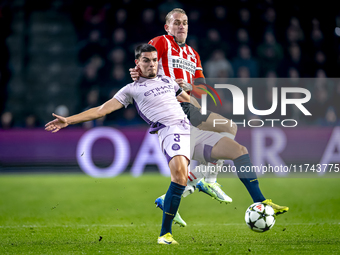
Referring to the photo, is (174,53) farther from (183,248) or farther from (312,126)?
(312,126)

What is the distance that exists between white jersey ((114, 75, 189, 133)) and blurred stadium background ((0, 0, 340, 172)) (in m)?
6.10

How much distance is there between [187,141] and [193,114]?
57 cm

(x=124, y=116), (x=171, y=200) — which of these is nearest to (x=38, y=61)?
(x=124, y=116)

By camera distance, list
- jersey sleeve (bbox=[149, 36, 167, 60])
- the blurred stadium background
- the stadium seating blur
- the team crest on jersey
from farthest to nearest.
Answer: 1. the stadium seating blur
2. the blurred stadium background
3. jersey sleeve (bbox=[149, 36, 167, 60])
4. the team crest on jersey

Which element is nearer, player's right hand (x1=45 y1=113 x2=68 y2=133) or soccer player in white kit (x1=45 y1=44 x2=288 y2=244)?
player's right hand (x1=45 y1=113 x2=68 y2=133)

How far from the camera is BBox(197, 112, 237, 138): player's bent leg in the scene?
5.19 m

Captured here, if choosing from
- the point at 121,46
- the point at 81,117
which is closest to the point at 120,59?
the point at 121,46

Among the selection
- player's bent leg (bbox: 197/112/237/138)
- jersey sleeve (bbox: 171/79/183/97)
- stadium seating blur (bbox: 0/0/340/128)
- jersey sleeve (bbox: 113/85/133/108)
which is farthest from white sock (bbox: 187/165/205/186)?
stadium seating blur (bbox: 0/0/340/128)

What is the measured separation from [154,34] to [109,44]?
1.21 meters

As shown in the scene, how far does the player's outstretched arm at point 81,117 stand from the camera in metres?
4.59

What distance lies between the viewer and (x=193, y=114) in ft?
17.4

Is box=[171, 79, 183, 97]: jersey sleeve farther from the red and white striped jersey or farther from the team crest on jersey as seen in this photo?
the team crest on jersey

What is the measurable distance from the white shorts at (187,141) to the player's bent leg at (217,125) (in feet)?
0.21

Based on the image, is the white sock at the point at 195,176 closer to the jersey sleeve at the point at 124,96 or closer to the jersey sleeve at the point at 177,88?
the jersey sleeve at the point at 177,88
